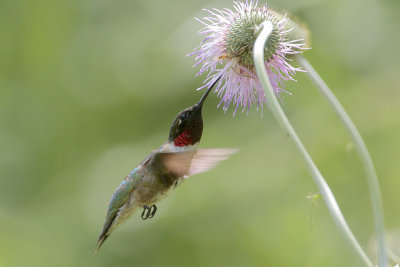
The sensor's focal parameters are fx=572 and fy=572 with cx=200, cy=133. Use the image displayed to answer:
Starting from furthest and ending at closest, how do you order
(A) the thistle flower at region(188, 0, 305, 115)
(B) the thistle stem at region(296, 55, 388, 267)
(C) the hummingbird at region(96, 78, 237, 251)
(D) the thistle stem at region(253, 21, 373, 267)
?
(A) the thistle flower at region(188, 0, 305, 115), (C) the hummingbird at region(96, 78, 237, 251), (B) the thistle stem at region(296, 55, 388, 267), (D) the thistle stem at region(253, 21, 373, 267)

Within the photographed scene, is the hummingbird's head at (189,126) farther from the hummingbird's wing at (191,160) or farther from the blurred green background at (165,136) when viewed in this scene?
the blurred green background at (165,136)

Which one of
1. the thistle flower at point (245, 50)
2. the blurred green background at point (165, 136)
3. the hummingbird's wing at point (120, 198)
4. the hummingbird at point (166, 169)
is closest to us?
the hummingbird at point (166, 169)

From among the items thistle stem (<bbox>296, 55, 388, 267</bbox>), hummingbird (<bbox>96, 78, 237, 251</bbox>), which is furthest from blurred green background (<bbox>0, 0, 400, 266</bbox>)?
hummingbird (<bbox>96, 78, 237, 251</bbox>)

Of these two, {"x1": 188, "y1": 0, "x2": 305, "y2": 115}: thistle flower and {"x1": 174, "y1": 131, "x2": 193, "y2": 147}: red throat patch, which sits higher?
{"x1": 188, "y1": 0, "x2": 305, "y2": 115}: thistle flower

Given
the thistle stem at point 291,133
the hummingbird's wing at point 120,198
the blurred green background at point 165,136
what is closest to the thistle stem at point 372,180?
the thistle stem at point 291,133

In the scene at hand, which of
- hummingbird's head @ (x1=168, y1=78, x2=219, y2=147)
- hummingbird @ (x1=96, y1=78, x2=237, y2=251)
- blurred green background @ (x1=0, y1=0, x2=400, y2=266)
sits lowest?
blurred green background @ (x1=0, y1=0, x2=400, y2=266)

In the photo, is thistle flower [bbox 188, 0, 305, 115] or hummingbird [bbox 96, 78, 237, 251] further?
thistle flower [bbox 188, 0, 305, 115]

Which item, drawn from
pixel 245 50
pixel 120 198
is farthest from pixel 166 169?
pixel 245 50

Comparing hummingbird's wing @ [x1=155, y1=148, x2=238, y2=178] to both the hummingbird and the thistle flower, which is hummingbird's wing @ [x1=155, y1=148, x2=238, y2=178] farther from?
the thistle flower
